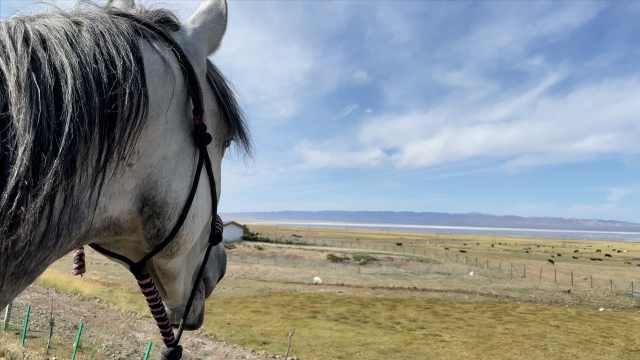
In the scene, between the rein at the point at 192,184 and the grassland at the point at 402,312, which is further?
the grassland at the point at 402,312

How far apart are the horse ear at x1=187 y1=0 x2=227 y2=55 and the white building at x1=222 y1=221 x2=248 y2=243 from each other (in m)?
57.1

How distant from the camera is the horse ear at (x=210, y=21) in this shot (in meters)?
1.38

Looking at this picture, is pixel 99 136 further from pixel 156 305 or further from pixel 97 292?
pixel 97 292

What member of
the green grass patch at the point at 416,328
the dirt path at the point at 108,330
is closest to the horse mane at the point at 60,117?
the dirt path at the point at 108,330

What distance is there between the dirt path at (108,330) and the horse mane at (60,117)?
12.3 m

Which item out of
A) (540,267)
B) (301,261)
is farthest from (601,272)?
(301,261)

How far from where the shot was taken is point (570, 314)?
993 inches

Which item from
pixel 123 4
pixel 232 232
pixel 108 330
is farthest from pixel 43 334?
pixel 232 232

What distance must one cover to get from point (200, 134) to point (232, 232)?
5948 centimetres

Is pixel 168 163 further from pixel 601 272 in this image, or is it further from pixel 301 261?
pixel 601 272

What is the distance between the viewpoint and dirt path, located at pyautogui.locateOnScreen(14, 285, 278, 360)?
12.8 metres

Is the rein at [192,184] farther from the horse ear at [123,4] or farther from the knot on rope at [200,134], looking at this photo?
the horse ear at [123,4]

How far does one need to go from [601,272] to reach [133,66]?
5411 cm

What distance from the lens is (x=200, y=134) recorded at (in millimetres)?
1267
